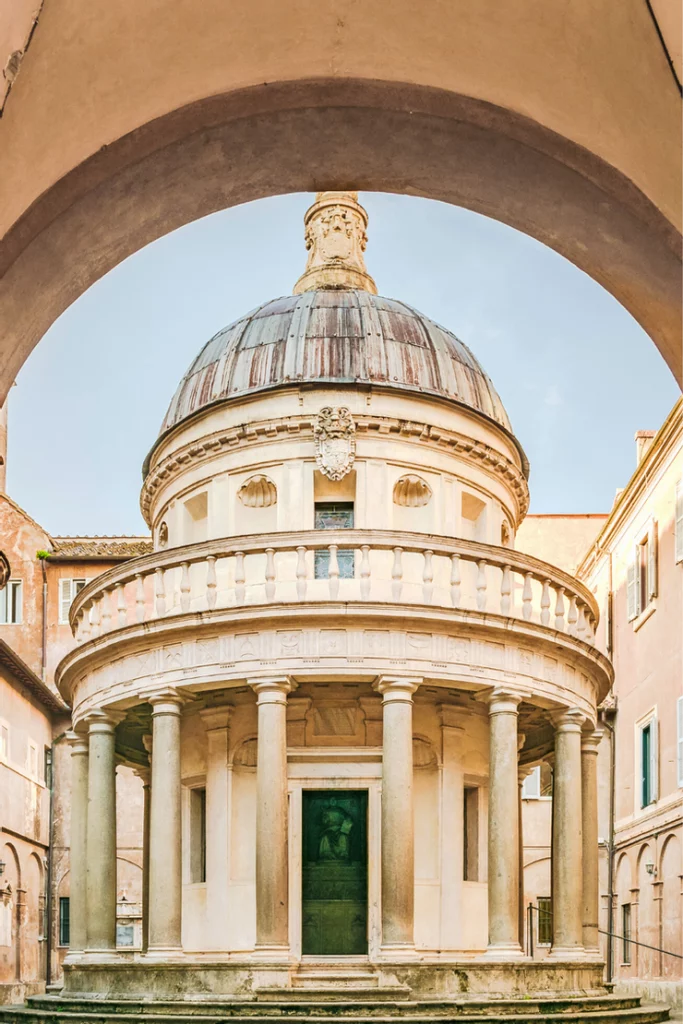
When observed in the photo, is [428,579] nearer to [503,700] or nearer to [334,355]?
[503,700]

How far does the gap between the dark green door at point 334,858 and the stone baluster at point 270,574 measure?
4.51 metres

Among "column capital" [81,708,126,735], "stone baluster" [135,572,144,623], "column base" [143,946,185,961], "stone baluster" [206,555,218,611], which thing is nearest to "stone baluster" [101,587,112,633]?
"stone baluster" [135,572,144,623]

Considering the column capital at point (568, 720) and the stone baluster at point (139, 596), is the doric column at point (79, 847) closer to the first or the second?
the stone baluster at point (139, 596)

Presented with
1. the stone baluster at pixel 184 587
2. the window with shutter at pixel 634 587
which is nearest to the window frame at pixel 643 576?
the window with shutter at pixel 634 587

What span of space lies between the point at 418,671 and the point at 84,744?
792 cm

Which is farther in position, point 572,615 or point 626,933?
point 626,933

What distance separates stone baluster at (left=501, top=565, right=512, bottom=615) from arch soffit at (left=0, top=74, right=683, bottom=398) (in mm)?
20867

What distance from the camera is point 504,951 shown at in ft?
82.9

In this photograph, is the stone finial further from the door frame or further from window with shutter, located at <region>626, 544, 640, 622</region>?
the door frame

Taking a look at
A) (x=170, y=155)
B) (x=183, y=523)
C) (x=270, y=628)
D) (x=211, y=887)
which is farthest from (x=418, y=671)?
(x=170, y=155)

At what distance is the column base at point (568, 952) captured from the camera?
2658 centimetres

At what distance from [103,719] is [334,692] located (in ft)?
14.6

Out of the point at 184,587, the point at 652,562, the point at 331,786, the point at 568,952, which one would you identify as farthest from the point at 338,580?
the point at 652,562

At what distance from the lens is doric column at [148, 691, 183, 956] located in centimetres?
2566
